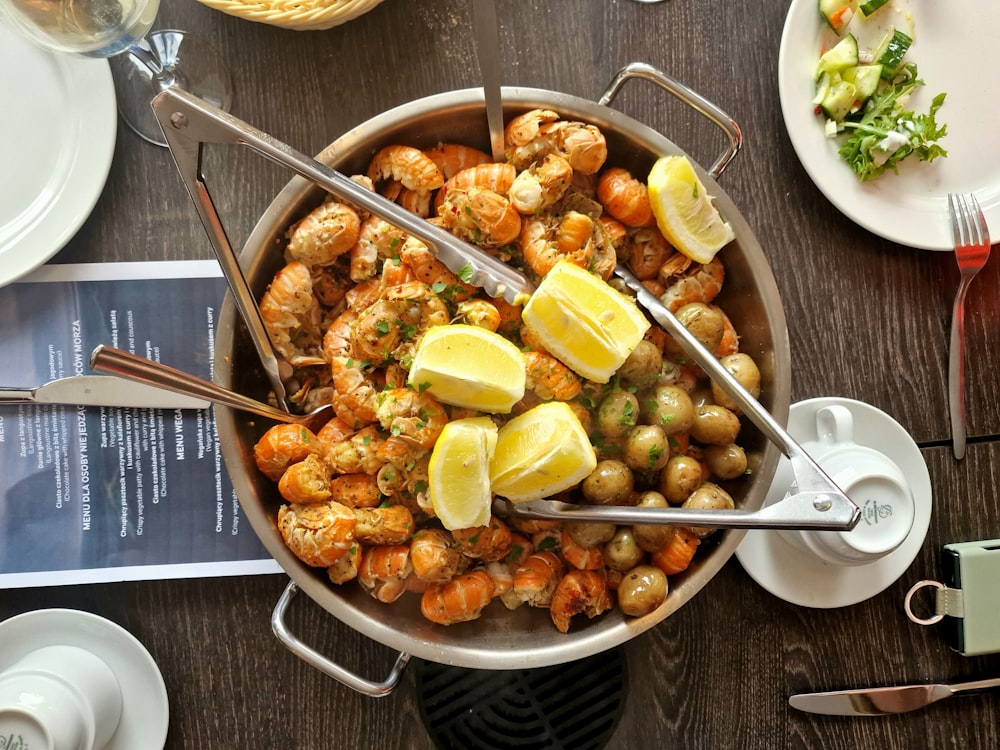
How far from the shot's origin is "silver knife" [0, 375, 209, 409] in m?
1.18

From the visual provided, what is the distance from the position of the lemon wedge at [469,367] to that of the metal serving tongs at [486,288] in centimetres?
11

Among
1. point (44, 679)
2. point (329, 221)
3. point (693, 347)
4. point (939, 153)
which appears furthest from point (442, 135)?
point (44, 679)

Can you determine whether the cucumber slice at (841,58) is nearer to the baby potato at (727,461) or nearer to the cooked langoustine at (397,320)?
the baby potato at (727,461)

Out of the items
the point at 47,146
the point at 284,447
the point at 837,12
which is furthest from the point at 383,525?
the point at 837,12

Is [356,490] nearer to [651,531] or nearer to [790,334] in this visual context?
[651,531]

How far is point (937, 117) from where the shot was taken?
1.27 metres

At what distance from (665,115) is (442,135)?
1.31 feet

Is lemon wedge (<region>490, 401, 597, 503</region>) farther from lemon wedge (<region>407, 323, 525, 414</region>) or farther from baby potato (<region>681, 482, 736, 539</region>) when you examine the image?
baby potato (<region>681, 482, 736, 539</region>)

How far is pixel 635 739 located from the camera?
127 cm

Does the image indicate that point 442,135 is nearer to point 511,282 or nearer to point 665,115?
point 511,282

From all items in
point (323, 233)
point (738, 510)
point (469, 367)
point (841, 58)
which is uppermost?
point (841, 58)

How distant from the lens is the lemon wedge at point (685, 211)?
1013mm

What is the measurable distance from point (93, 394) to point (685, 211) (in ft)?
3.18

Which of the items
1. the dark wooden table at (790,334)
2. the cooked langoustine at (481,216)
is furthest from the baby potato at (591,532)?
the cooked langoustine at (481,216)
